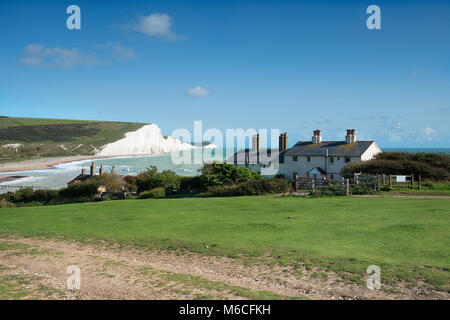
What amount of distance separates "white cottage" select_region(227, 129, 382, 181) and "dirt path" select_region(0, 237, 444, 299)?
3879cm

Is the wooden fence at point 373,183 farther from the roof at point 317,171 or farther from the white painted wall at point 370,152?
the roof at point 317,171

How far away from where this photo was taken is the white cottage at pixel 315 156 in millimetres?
50781

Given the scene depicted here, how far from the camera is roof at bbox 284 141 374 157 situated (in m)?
50.6

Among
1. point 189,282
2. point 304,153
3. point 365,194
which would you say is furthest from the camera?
point 304,153

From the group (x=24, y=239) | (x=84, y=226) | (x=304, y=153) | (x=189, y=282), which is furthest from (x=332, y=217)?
(x=304, y=153)

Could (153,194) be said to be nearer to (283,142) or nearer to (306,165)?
(306,165)

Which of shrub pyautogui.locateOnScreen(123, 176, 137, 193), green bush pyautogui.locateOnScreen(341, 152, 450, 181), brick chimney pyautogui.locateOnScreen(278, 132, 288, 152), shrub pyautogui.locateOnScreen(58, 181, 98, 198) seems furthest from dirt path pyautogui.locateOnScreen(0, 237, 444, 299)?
brick chimney pyautogui.locateOnScreen(278, 132, 288, 152)

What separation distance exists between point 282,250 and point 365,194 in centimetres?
2239

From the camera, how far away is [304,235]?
14.6 m

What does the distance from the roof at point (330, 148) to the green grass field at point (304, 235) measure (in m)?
30.8

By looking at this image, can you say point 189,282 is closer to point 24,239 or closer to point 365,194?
point 24,239

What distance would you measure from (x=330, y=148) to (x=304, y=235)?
135 ft

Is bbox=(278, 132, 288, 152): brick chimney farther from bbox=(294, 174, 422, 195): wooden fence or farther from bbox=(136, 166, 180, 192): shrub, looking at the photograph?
bbox=(294, 174, 422, 195): wooden fence

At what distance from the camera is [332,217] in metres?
18.4
